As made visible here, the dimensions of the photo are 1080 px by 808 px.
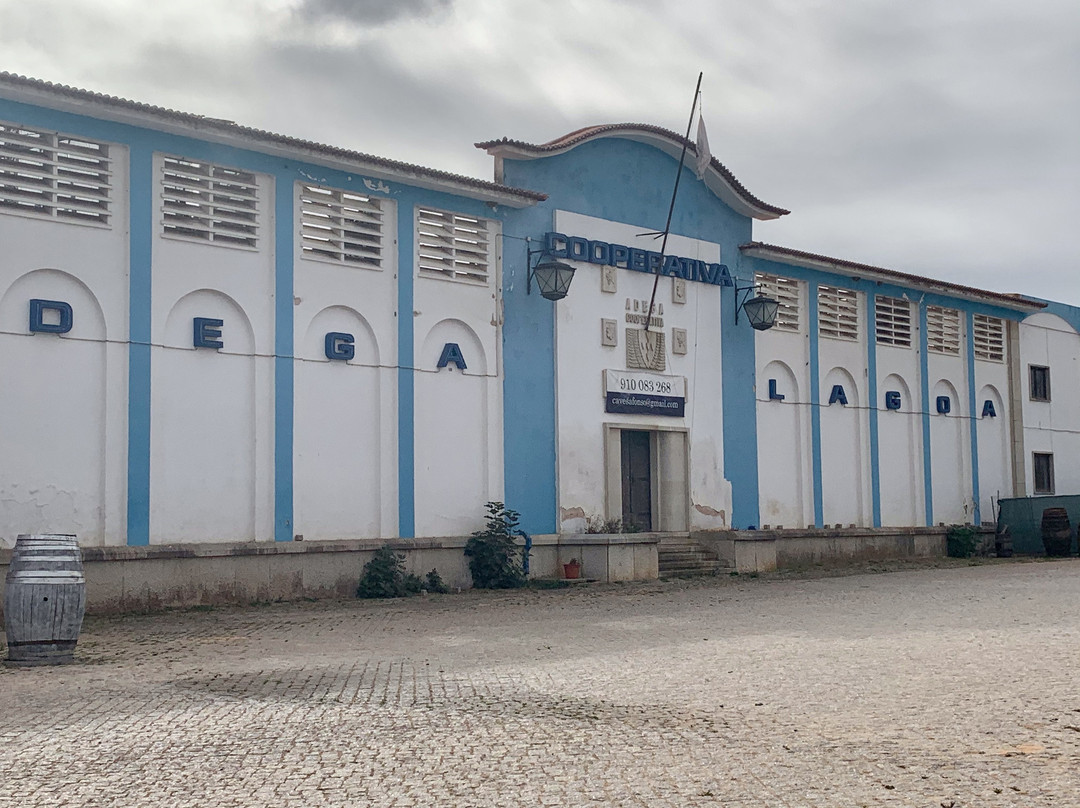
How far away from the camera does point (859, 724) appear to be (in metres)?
7.05

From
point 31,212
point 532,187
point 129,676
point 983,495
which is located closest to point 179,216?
point 31,212

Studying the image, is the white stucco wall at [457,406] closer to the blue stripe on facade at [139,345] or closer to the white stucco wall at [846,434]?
the blue stripe on facade at [139,345]

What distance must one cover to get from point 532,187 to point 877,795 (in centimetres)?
1719

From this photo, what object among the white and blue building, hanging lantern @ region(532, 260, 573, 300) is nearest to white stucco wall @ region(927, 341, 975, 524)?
the white and blue building

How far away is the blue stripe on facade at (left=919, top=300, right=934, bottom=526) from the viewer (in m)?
28.5

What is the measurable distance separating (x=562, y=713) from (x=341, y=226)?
41.5ft

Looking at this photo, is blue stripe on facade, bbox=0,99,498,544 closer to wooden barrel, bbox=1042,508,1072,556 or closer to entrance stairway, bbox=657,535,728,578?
entrance stairway, bbox=657,535,728,578

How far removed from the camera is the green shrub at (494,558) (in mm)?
19391

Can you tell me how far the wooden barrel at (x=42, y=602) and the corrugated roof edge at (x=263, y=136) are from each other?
721 cm

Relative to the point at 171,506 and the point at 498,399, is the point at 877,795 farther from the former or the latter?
the point at 498,399

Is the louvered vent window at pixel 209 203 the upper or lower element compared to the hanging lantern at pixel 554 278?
upper

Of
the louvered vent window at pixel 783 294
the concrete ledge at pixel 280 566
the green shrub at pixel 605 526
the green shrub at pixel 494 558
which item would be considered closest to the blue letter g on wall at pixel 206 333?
the concrete ledge at pixel 280 566

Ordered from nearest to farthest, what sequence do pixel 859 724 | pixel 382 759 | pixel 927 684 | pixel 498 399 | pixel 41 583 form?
pixel 382 759, pixel 859 724, pixel 927 684, pixel 41 583, pixel 498 399

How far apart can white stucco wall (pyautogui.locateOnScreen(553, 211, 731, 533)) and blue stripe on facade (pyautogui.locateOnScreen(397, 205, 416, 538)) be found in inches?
121
